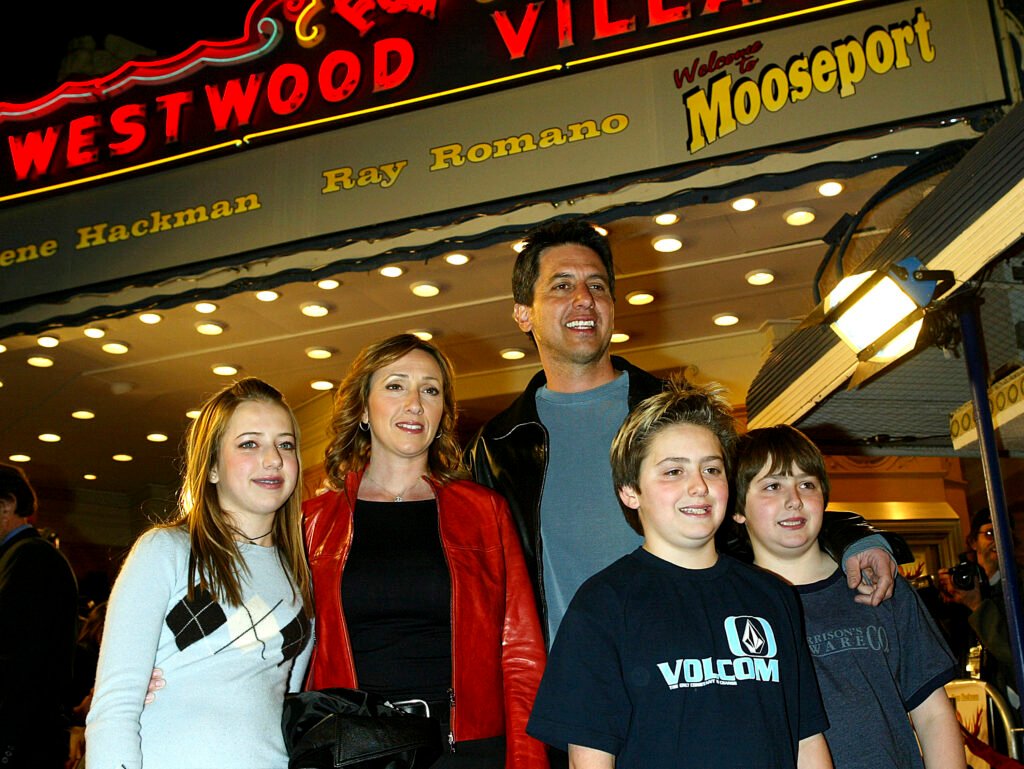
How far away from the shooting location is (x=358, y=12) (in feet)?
24.6

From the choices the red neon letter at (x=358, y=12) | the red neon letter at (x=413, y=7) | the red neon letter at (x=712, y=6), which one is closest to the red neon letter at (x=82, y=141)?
the red neon letter at (x=358, y=12)

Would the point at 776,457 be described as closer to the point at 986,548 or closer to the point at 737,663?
the point at 737,663

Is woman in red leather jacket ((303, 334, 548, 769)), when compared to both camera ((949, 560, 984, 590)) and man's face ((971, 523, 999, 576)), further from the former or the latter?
man's face ((971, 523, 999, 576))

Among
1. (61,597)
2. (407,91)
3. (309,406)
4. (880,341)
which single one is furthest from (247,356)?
(880,341)

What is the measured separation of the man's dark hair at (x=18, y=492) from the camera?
15.4 ft

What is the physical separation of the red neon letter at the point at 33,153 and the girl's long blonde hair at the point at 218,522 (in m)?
6.25

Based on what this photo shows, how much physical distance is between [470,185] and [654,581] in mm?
4574

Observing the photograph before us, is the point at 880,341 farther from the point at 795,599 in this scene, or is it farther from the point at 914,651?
the point at 795,599

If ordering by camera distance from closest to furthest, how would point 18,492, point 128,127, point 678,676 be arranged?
1. point 678,676
2. point 18,492
3. point 128,127

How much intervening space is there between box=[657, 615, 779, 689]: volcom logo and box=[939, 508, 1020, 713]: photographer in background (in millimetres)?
2763

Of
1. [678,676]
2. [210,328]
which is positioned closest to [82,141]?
[210,328]

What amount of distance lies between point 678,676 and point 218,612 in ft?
3.53

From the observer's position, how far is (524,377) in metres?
9.75

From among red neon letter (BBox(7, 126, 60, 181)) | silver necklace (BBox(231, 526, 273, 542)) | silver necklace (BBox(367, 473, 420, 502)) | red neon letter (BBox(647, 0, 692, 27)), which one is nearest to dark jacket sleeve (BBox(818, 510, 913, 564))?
silver necklace (BBox(367, 473, 420, 502))
